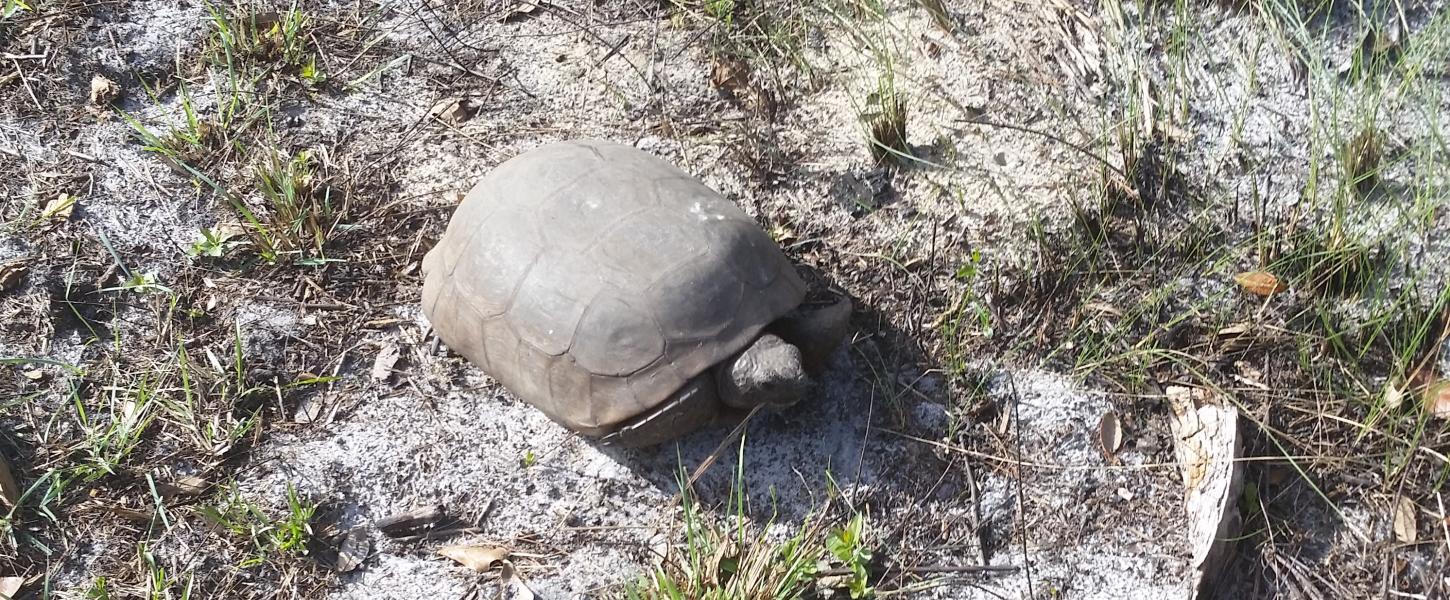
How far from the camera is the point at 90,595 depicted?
2.88m

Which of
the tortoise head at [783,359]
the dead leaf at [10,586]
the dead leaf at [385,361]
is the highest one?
the tortoise head at [783,359]

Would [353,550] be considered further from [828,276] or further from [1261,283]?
[1261,283]

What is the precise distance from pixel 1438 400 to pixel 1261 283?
22.2 inches

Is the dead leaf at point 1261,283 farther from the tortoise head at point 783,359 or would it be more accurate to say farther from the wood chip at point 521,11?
the wood chip at point 521,11

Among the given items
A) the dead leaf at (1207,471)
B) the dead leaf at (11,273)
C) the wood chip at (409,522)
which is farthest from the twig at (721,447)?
the dead leaf at (11,273)

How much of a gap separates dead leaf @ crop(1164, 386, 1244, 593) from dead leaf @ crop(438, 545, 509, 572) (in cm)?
195

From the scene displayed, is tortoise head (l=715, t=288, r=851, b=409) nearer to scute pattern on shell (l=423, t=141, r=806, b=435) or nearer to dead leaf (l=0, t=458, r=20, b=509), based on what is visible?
scute pattern on shell (l=423, t=141, r=806, b=435)

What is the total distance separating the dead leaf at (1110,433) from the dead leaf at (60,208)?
3482mm

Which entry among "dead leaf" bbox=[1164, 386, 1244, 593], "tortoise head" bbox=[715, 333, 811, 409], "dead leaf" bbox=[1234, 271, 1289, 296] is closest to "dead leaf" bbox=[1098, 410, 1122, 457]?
"dead leaf" bbox=[1164, 386, 1244, 593]

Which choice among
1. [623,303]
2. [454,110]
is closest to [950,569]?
[623,303]

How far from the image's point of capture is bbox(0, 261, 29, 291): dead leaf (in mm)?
3375

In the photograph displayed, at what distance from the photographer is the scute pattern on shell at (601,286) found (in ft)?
8.91

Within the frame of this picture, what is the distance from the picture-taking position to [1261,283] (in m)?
3.19

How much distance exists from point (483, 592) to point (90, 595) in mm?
1090
